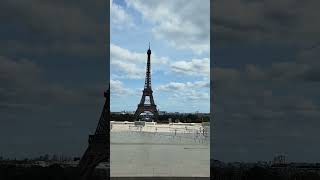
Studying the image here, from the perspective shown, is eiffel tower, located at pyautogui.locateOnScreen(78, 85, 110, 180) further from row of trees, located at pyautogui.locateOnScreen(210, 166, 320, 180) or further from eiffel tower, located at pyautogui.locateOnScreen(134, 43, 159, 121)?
eiffel tower, located at pyautogui.locateOnScreen(134, 43, 159, 121)

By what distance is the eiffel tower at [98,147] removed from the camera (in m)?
9.75

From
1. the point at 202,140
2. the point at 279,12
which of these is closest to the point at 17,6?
the point at 279,12

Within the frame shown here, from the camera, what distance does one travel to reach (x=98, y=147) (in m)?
10.6

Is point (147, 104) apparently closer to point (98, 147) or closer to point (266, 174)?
point (98, 147)

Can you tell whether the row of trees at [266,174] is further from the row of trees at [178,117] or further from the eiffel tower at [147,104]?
the eiffel tower at [147,104]

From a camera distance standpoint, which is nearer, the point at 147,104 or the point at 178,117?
the point at 178,117

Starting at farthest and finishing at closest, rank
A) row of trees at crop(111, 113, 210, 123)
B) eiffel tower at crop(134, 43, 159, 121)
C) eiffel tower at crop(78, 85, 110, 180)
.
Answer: eiffel tower at crop(134, 43, 159, 121), row of trees at crop(111, 113, 210, 123), eiffel tower at crop(78, 85, 110, 180)

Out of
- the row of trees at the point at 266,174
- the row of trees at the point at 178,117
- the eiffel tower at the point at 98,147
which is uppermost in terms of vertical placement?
the row of trees at the point at 178,117

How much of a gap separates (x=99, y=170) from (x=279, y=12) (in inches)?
160

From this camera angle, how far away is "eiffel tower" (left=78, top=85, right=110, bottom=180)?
975 cm

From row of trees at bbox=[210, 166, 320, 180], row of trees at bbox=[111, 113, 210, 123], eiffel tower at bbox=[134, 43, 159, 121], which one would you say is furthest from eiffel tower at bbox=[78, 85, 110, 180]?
eiffel tower at bbox=[134, 43, 159, 121]

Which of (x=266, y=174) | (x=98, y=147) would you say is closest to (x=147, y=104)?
(x=98, y=147)

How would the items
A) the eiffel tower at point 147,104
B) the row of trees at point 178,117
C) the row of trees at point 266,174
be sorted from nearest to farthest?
the row of trees at point 266,174, the row of trees at point 178,117, the eiffel tower at point 147,104

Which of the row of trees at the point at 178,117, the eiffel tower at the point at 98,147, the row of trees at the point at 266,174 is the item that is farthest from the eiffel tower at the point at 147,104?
the row of trees at the point at 266,174
